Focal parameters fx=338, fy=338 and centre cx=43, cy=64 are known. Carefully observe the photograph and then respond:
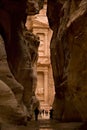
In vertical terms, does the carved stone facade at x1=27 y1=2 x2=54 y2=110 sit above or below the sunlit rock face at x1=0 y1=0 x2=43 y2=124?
below

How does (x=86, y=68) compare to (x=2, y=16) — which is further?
(x=2, y=16)

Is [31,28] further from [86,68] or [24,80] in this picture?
[86,68]

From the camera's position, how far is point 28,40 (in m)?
20.5

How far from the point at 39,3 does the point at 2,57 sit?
8558 millimetres

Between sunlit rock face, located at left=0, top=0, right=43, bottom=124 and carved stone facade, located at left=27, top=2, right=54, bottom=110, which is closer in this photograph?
sunlit rock face, located at left=0, top=0, right=43, bottom=124

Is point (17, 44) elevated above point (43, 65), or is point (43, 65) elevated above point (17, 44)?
point (17, 44)

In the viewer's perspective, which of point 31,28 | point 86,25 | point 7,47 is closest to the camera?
point 86,25

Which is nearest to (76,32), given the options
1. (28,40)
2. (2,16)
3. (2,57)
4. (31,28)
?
(2,57)

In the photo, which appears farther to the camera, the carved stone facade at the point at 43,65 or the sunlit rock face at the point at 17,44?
the carved stone facade at the point at 43,65

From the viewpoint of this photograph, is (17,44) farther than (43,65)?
No

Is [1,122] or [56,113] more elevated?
[1,122]

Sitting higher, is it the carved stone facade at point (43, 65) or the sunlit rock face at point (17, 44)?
the sunlit rock face at point (17, 44)

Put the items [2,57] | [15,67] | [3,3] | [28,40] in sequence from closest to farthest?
[2,57] < [3,3] < [15,67] < [28,40]

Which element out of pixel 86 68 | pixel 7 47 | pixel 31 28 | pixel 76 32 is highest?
pixel 76 32
